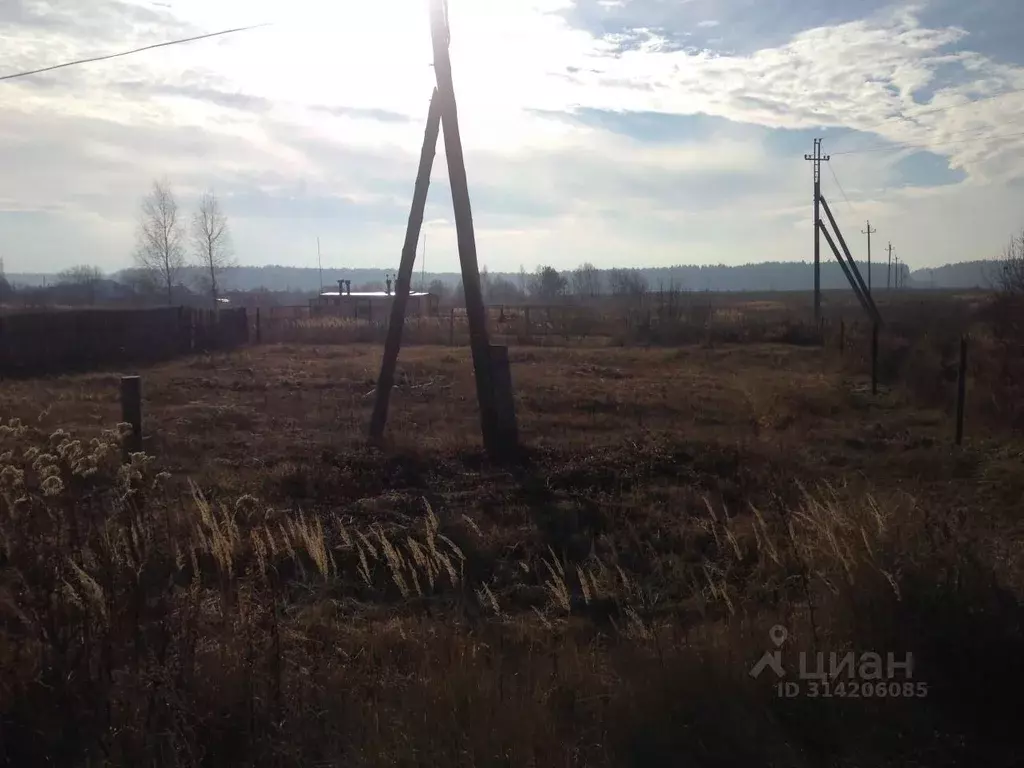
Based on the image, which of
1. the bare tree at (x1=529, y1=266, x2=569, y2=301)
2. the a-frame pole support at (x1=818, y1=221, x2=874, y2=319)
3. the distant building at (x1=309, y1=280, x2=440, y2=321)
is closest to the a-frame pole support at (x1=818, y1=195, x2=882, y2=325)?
the a-frame pole support at (x1=818, y1=221, x2=874, y2=319)

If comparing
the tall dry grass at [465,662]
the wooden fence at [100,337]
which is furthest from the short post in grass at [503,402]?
the wooden fence at [100,337]

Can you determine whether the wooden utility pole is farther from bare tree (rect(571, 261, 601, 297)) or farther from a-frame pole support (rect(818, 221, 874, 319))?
bare tree (rect(571, 261, 601, 297))

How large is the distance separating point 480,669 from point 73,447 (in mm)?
2512

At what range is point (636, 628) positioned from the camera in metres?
4.81

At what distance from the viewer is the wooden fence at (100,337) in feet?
74.8

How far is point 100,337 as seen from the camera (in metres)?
25.1

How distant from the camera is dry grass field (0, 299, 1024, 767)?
3.60 meters

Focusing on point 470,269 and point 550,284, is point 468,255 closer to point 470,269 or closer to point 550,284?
point 470,269

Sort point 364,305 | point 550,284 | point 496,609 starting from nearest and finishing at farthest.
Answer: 1. point 496,609
2. point 364,305
3. point 550,284

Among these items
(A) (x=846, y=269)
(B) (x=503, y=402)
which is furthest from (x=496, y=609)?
(A) (x=846, y=269)

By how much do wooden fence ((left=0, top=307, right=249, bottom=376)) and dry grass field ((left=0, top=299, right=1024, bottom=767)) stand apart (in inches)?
596

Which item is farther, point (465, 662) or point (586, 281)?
point (586, 281)

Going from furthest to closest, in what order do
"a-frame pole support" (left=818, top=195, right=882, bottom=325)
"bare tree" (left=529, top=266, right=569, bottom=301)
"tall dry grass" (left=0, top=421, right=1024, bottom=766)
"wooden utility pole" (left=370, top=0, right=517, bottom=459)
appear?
"bare tree" (left=529, top=266, right=569, bottom=301)
"a-frame pole support" (left=818, top=195, right=882, bottom=325)
"wooden utility pole" (left=370, top=0, right=517, bottom=459)
"tall dry grass" (left=0, top=421, right=1024, bottom=766)

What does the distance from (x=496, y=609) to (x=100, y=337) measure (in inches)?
926
